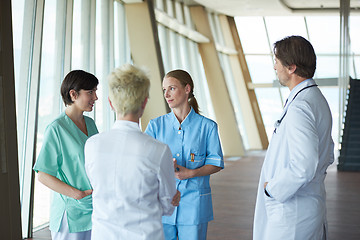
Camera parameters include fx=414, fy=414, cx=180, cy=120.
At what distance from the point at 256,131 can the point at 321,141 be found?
613 inches

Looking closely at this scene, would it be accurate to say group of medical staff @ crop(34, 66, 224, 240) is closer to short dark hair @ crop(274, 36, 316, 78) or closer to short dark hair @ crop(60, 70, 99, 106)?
short dark hair @ crop(60, 70, 99, 106)

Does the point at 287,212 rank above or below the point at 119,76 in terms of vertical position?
below

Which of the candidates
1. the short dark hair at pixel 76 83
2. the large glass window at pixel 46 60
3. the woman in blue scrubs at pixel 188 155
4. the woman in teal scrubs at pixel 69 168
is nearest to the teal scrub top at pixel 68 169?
the woman in teal scrubs at pixel 69 168

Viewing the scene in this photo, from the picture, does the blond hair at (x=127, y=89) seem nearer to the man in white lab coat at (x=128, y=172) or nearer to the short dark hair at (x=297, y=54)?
the man in white lab coat at (x=128, y=172)

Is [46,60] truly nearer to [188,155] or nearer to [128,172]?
[188,155]

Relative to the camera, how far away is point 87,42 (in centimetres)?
590

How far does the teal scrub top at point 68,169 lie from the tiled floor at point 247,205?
2.24 m

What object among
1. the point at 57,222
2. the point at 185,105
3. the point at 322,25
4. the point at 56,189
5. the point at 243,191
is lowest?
the point at 243,191

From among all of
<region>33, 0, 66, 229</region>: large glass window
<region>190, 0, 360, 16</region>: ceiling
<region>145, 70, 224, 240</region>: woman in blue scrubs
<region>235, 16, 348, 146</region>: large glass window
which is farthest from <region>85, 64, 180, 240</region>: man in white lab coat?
<region>235, 16, 348, 146</region>: large glass window

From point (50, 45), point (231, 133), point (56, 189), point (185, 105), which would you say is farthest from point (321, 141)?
point (231, 133)

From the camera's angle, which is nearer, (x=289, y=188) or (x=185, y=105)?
(x=289, y=188)

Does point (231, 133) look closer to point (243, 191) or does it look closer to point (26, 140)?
point (243, 191)

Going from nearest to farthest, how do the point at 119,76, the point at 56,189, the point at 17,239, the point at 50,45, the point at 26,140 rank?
the point at 119,76
the point at 56,189
the point at 17,239
the point at 26,140
the point at 50,45

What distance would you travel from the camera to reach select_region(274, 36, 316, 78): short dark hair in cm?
Result: 187
